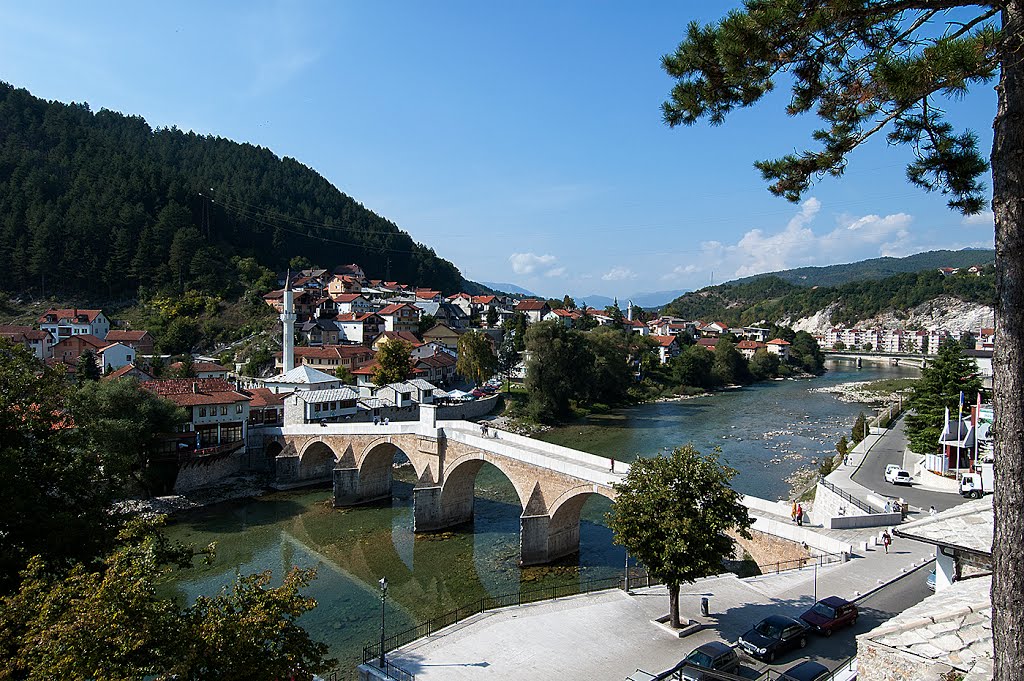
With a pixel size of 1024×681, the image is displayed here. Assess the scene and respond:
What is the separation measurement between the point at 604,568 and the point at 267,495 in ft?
54.1

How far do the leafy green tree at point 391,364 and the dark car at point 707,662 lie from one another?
3365 centimetres

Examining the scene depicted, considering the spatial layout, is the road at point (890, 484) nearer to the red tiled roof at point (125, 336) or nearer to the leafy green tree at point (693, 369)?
the leafy green tree at point (693, 369)

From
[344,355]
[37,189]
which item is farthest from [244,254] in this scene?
[344,355]

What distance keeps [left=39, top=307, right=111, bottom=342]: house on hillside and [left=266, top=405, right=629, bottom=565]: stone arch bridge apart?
30475 millimetres

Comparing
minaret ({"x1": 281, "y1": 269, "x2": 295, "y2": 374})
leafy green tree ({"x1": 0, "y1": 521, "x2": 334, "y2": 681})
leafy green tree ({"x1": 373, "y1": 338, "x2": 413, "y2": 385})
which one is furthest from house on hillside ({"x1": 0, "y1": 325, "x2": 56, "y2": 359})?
leafy green tree ({"x1": 0, "y1": 521, "x2": 334, "y2": 681})

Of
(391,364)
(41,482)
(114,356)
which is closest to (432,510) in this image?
(41,482)

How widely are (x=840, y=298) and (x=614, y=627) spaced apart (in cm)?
14466

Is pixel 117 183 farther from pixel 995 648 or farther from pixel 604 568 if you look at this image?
pixel 995 648

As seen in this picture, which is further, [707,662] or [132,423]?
[132,423]

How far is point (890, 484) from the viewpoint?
20.8 m

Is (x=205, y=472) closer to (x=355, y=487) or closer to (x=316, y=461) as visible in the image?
(x=316, y=461)

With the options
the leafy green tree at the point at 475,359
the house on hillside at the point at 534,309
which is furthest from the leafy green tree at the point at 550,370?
the house on hillside at the point at 534,309

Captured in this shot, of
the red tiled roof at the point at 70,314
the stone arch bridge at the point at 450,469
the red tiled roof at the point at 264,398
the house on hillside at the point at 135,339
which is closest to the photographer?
the stone arch bridge at the point at 450,469

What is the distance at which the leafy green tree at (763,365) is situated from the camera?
7069 centimetres
